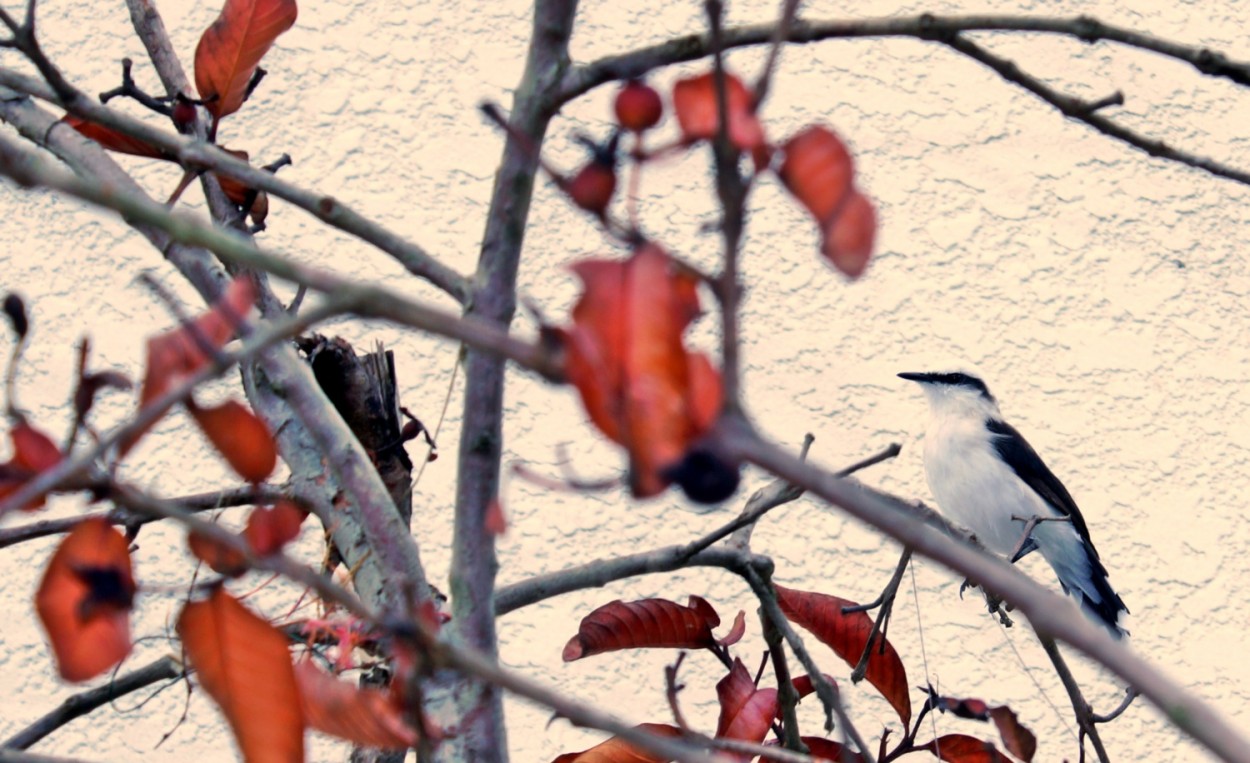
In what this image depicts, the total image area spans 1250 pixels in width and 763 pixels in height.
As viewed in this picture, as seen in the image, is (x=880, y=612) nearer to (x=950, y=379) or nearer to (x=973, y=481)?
(x=950, y=379)

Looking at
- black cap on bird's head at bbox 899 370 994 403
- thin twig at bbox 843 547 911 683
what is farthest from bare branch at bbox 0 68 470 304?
black cap on bird's head at bbox 899 370 994 403

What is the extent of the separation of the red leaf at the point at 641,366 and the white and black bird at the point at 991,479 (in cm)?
115

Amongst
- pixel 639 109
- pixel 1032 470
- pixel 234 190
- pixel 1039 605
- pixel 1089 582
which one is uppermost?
pixel 1032 470

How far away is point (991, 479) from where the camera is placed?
149 centimetres

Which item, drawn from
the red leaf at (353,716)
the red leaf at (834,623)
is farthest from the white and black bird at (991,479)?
the red leaf at (353,716)

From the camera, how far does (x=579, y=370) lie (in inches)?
8.5

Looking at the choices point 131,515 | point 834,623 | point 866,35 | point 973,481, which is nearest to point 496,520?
point 866,35

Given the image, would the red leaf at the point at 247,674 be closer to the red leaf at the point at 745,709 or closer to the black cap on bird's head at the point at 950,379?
the red leaf at the point at 745,709

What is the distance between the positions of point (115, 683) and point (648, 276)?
47 cm

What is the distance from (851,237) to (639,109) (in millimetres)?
50

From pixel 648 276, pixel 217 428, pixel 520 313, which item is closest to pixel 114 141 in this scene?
pixel 217 428

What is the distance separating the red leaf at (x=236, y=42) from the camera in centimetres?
60

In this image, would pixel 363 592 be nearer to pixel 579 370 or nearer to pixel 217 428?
pixel 217 428

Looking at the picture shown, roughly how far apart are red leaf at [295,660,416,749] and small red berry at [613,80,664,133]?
0.17m
